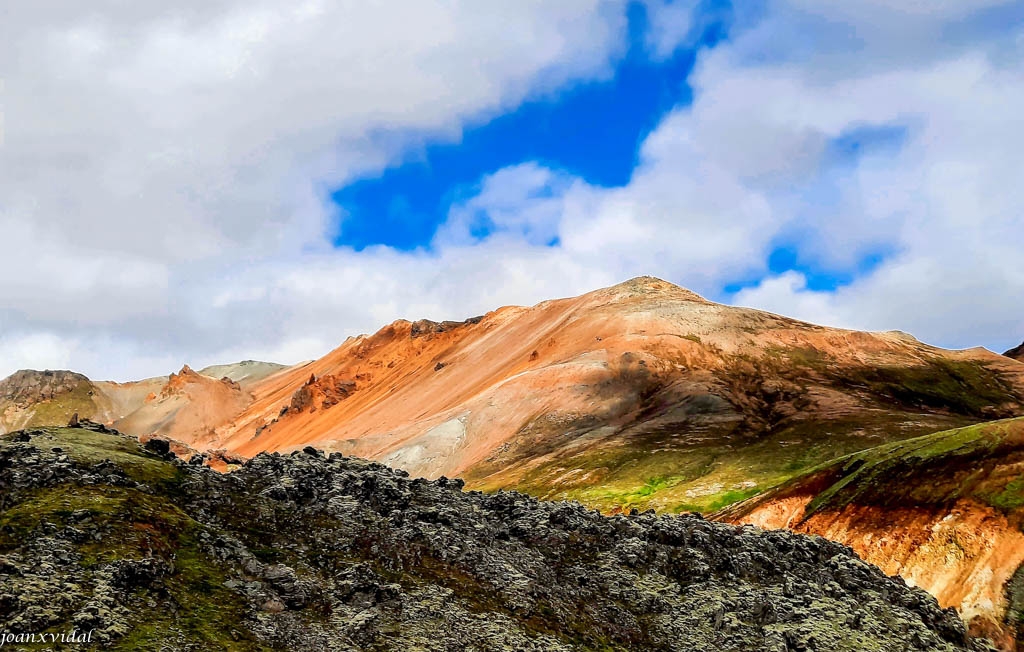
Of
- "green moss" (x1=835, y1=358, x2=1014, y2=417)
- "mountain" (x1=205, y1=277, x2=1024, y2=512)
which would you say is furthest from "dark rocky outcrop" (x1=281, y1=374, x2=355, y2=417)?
"green moss" (x1=835, y1=358, x2=1014, y2=417)

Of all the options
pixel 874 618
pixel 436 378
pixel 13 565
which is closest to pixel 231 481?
pixel 13 565

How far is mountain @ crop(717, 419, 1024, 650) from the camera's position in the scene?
45281mm

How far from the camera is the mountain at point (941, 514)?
149 feet

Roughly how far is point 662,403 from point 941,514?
62.1m

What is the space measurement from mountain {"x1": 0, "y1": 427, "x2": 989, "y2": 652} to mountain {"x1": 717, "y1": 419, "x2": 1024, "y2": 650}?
19.3 metres

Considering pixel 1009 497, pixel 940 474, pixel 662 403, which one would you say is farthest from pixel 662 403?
pixel 1009 497

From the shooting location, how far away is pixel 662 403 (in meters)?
114

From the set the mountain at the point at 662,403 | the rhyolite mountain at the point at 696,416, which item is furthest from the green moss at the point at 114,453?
the mountain at the point at 662,403

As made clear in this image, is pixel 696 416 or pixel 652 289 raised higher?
pixel 652 289

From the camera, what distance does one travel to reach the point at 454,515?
27875 millimetres

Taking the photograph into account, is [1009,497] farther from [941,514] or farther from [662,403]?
[662,403]

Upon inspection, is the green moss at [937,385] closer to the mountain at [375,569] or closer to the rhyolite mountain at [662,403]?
the rhyolite mountain at [662,403]

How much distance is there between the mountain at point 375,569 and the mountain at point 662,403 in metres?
50.7

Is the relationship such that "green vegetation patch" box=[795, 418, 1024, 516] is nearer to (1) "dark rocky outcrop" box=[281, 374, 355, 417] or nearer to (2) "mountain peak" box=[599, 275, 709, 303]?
(2) "mountain peak" box=[599, 275, 709, 303]
